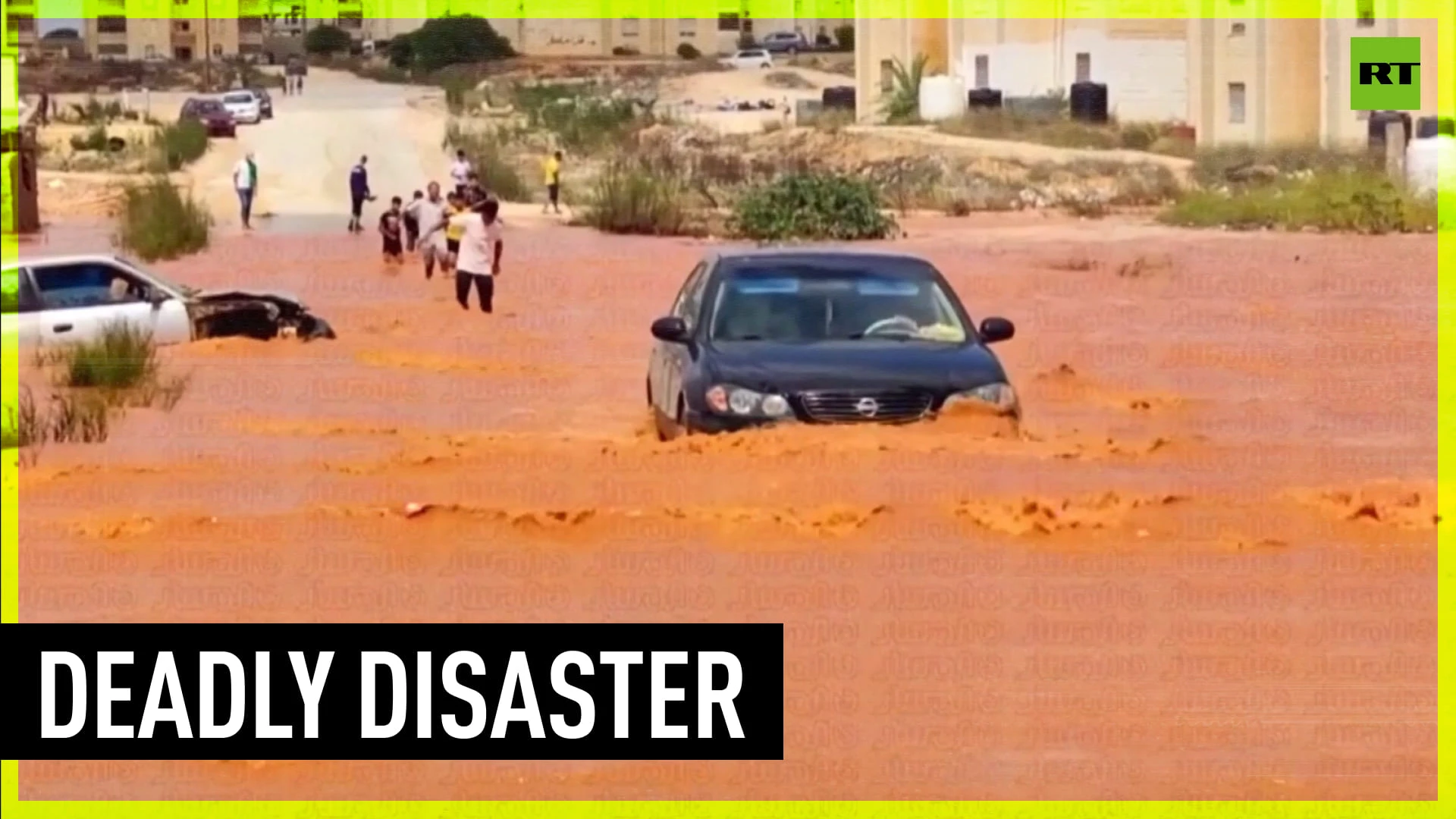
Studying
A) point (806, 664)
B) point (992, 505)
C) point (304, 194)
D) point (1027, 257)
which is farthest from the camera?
point (1027, 257)

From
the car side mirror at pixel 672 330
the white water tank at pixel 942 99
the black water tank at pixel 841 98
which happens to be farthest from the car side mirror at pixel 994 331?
the white water tank at pixel 942 99

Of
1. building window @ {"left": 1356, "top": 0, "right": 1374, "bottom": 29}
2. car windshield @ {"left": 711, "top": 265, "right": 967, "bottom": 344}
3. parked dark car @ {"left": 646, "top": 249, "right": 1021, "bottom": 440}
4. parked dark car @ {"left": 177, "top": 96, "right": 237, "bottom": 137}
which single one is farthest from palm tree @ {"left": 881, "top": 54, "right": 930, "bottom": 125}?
car windshield @ {"left": 711, "top": 265, "right": 967, "bottom": 344}

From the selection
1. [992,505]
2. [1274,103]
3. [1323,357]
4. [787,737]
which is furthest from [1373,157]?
[787,737]

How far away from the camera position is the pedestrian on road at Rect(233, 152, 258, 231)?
17.0 m

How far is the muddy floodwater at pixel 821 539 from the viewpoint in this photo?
7.97 meters

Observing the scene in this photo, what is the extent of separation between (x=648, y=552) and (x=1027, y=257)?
11.5 m

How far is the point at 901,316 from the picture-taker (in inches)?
447

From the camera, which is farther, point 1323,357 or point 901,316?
point 1323,357

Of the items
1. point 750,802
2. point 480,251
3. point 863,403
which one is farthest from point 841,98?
point 750,802

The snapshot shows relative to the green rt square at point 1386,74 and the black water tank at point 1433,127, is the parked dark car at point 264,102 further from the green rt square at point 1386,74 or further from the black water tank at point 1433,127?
the black water tank at point 1433,127

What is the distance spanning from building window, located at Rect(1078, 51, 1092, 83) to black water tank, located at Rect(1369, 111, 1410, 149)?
9.55 feet

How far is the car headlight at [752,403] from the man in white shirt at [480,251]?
19.2 feet

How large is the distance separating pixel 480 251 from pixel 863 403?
255 inches

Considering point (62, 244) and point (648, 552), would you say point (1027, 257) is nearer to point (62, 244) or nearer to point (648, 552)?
point (62, 244)
